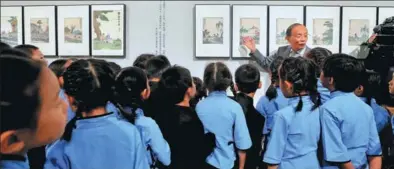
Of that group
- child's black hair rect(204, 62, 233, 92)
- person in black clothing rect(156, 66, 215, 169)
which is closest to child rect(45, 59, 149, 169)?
person in black clothing rect(156, 66, 215, 169)

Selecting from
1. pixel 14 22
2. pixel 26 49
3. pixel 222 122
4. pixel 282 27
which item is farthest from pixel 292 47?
pixel 14 22

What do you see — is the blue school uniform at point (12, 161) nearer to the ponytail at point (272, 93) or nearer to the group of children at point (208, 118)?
the group of children at point (208, 118)

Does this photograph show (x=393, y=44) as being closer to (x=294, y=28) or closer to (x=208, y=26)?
(x=294, y=28)

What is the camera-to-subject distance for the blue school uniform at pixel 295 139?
1.28 m

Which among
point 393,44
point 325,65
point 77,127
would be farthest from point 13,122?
point 393,44

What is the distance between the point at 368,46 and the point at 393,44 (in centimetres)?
11

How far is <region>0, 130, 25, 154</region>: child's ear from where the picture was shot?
509 millimetres

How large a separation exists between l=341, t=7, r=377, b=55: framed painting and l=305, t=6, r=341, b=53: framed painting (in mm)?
39

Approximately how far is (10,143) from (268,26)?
190 cm

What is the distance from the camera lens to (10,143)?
521 millimetres

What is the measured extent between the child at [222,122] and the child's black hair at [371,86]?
1.62 ft

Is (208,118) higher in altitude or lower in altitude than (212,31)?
lower

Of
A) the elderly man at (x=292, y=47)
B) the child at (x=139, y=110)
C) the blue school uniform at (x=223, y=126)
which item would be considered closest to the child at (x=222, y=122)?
the blue school uniform at (x=223, y=126)

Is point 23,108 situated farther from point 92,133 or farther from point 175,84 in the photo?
point 175,84
